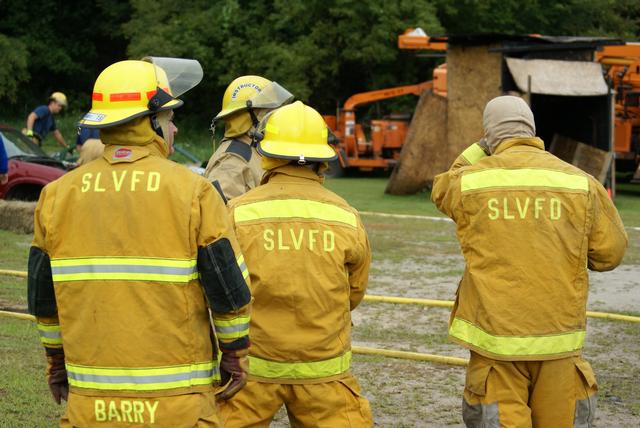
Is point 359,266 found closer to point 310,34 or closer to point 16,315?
point 16,315

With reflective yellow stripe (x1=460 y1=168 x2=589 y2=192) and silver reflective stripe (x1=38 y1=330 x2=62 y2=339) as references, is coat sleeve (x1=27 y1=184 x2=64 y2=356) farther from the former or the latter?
reflective yellow stripe (x1=460 y1=168 x2=589 y2=192)

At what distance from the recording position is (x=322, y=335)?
414 centimetres

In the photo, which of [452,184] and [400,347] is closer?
[452,184]

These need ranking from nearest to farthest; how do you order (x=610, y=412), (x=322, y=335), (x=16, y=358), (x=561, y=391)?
(x=322, y=335) → (x=561, y=391) → (x=610, y=412) → (x=16, y=358)

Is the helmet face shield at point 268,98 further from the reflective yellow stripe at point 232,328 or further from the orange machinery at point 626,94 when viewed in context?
the orange machinery at point 626,94

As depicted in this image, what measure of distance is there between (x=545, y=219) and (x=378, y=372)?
2863 mm

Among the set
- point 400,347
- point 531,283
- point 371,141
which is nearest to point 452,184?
point 531,283

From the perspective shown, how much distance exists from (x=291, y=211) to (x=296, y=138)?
0.32 m

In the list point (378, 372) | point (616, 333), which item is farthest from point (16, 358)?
point (616, 333)

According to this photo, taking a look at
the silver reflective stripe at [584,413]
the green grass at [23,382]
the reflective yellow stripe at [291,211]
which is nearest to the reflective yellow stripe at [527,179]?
the reflective yellow stripe at [291,211]

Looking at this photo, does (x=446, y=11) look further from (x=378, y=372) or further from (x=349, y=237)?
(x=349, y=237)

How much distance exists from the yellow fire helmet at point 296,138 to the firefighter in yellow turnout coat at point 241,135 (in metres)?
1.35

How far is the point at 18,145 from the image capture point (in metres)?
15.3

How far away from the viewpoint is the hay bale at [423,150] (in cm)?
1964
